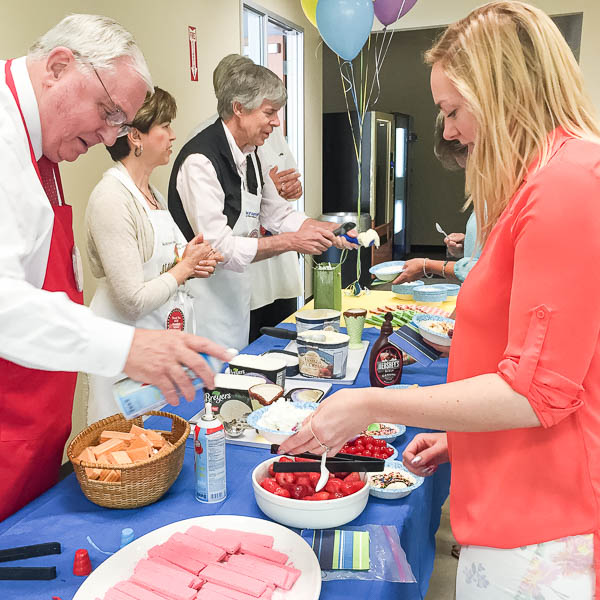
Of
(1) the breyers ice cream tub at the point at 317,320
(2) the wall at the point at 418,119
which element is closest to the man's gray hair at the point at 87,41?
(1) the breyers ice cream tub at the point at 317,320

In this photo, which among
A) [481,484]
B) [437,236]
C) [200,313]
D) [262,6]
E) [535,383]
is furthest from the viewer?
[437,236]

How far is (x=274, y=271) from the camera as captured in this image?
3488mm

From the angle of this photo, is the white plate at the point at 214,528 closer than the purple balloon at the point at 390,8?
Yes

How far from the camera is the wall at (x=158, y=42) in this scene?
8.64ft

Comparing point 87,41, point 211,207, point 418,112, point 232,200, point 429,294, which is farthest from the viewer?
point 418,112

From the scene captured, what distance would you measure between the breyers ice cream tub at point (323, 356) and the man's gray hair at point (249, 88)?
1.22 m

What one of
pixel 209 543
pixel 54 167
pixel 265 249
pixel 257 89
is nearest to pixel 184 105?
pixel 257 89

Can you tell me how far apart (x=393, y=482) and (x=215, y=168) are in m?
1.77

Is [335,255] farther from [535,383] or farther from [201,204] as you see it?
[535,383]

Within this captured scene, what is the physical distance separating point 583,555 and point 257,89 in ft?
7.47

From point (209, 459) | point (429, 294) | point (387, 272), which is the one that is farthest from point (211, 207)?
point (209, 459)

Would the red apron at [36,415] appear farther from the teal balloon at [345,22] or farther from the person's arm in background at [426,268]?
the teal balloon at [345,22]

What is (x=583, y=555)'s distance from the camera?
90 cm

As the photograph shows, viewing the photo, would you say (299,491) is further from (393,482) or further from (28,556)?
(28,556)
